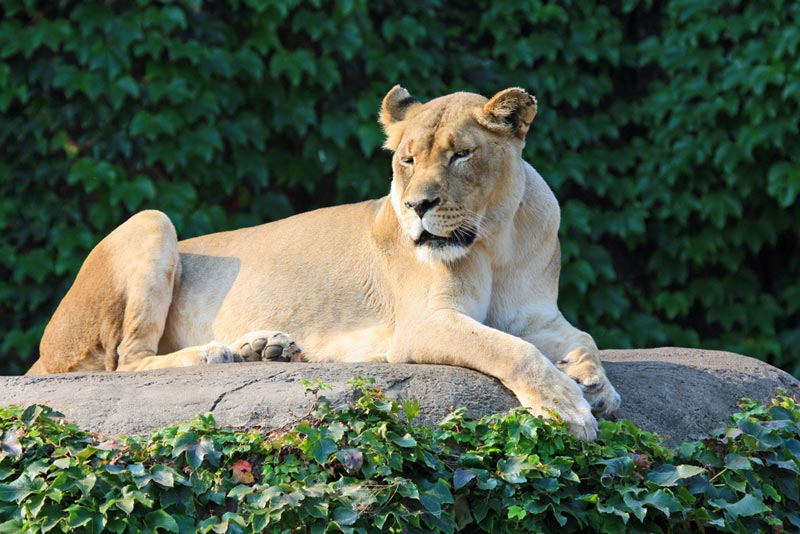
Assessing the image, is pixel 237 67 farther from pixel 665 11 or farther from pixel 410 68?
pixel 665 11

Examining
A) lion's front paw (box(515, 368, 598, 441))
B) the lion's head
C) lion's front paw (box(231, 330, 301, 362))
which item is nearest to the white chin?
the lion's head

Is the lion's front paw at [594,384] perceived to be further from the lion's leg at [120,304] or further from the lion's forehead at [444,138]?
the lion's leg at [120,304]

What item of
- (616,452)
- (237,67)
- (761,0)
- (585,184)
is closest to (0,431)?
(616,452)

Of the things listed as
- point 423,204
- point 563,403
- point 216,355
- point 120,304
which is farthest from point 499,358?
point 120,304

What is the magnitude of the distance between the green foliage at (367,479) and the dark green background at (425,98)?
11.4 ft

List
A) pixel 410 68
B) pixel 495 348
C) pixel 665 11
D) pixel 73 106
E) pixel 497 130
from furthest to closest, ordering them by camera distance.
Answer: pixel 665 11 → pixel 410 68 → pixel 73 106 → pixel 497 130 → pixel 495 348

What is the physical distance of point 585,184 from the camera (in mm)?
8289

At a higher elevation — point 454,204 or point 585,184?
point 454,204

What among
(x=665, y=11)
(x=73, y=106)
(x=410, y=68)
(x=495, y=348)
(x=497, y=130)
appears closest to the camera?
(x=495, y=348)

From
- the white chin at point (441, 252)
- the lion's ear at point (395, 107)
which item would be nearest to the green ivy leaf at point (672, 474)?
the white chin at point (441, 252)

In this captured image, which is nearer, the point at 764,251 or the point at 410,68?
the point at 410,68

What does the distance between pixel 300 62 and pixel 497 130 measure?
3064mm

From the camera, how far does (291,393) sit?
419 cm

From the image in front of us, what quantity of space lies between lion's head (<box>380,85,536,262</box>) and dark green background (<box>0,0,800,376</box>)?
278 centimetres
